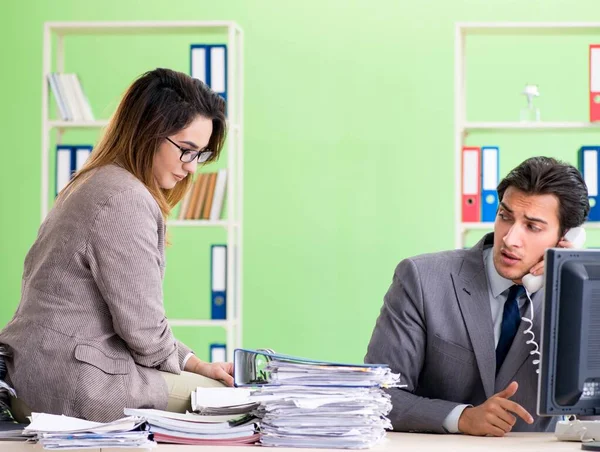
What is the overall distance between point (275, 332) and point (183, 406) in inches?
108

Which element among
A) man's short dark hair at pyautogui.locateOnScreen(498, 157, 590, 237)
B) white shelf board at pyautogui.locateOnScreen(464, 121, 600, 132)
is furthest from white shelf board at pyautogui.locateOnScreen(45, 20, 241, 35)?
man's short dark hair at pyautogui.locateOnScreen(498, 157, 590, 237)

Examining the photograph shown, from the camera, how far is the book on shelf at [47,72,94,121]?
4.27 m

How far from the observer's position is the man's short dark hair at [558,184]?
2.36 m

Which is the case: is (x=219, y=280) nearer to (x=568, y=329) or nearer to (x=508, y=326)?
(x=508, y=326)

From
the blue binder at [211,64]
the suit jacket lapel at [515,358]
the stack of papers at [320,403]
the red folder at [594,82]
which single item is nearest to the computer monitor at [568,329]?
the stack of papers at [320,403]

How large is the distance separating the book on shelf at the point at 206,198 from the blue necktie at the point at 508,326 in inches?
81.4

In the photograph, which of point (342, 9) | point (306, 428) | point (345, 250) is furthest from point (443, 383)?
point (342, 9)

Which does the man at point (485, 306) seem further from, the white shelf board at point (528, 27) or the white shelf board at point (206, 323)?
the white shelf board at point (206, 323)

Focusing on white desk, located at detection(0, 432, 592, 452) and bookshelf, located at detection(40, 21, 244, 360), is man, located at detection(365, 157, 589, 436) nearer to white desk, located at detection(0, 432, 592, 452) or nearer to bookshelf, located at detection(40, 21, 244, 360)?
white desk, located at detection(0, 432, 592, 452)

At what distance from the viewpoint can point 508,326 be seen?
2.32 metres

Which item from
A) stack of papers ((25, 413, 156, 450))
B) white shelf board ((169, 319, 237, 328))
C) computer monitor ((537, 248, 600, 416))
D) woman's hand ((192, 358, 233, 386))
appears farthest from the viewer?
white shelf board ((169, 319, 237, 328))

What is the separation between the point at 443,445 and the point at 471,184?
2351 mm

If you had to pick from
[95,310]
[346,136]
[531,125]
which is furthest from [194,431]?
[346,136]

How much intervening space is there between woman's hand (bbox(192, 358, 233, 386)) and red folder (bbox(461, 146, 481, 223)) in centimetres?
182
